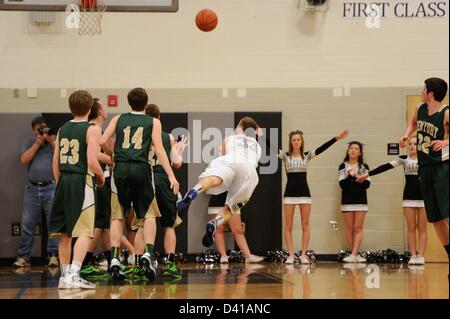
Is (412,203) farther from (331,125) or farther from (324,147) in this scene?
(331,125)

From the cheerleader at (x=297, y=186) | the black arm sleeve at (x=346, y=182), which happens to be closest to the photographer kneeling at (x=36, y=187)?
the cheerleader at (x=297, y=186)

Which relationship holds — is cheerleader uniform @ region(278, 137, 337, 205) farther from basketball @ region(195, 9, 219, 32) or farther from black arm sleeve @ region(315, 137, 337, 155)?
basketball @ region(195, 9, 219, 32)

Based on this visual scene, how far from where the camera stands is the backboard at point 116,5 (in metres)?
9.37

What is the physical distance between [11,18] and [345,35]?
17.4ft

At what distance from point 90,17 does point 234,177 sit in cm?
409

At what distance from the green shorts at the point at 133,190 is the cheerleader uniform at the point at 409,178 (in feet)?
15.2

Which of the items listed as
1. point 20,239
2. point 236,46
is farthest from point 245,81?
point 20,239

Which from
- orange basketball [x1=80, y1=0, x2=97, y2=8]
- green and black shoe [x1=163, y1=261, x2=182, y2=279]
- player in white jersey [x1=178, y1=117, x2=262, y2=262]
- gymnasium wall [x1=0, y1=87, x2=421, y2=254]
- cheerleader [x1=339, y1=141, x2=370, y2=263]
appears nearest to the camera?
green and black shoe [x1=163, y1=261, x2=182, y2=279]

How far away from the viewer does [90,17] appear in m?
11.0

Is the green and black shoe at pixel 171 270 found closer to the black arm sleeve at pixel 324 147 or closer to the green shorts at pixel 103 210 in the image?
the green shorts at pixel 103 210

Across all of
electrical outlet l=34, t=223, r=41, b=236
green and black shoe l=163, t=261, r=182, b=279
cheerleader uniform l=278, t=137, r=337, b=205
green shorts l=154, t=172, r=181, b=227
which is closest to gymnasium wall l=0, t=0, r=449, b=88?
cheerleader uniform l=278, t=137, r=337, b=205

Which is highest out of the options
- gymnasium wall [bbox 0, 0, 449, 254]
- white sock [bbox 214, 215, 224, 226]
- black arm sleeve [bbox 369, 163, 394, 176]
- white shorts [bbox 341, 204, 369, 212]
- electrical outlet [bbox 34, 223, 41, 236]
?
gymnasium wall [bbox 0, 0, 449, 254]

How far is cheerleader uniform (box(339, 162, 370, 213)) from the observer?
1118 centimetres

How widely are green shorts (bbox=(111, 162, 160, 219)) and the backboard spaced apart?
2989 millimetres
